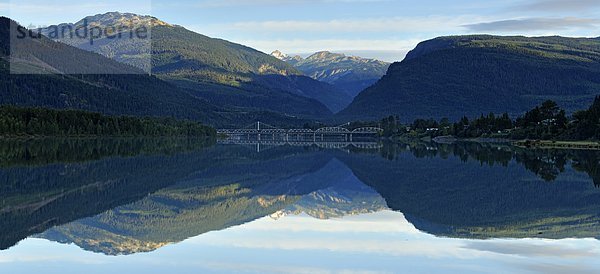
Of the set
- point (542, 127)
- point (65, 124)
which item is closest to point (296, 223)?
point (542, 127)

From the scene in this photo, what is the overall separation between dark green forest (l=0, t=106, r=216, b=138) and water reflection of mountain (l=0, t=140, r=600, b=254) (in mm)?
72416

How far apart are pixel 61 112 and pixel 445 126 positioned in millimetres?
93603

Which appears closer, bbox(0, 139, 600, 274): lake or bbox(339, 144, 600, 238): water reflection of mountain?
bbox(0, 139, 600, 274): lake

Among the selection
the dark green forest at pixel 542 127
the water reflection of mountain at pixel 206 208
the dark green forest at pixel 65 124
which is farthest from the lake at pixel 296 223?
the dark green forest at pixel 65 124

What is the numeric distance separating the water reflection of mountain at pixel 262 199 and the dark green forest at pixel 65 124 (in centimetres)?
7242

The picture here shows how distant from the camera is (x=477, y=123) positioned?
540ft

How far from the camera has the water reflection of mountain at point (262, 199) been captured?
25328 mm

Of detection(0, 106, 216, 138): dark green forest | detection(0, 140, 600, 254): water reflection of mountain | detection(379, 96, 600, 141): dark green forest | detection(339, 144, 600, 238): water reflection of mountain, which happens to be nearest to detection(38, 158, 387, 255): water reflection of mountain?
detection(0, 140, 600, 254): water reflection of mountain

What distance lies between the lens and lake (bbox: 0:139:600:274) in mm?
19422

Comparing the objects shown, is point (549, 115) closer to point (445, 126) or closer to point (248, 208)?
point (445, 126)

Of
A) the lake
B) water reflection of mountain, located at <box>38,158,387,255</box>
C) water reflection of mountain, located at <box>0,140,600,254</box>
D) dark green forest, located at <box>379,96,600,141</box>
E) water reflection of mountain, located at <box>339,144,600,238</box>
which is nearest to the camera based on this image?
the lake

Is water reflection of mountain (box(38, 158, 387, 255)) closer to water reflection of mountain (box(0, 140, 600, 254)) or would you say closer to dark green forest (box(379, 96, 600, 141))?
water reflection of mountain (box(0, 140, 600, 254))

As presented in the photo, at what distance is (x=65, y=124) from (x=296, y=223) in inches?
4827

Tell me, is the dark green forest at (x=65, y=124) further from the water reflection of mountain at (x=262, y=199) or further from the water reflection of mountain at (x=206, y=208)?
the water reflection of mountain at (x=206, y=208)
